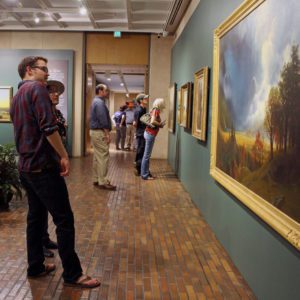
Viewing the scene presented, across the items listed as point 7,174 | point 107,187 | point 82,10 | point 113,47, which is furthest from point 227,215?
point 113,47

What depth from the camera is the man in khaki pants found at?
5.91m

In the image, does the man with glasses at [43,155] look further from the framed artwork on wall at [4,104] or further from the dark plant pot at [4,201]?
the framed artwork on wall at [4,104]

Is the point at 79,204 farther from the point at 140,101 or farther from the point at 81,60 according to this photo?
the point at 81,60

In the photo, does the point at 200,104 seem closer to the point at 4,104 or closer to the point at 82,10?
the point at 82,10

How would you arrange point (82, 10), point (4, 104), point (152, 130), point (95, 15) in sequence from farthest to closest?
point (4, 104) → point (95, 15) → point (82, 10) → point (152, 130)

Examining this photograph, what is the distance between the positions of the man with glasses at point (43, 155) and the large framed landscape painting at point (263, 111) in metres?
1.27

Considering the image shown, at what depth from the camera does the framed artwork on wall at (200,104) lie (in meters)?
4.58

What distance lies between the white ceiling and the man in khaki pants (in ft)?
7.69

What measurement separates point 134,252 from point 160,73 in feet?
24.5

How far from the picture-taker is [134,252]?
11.4ft

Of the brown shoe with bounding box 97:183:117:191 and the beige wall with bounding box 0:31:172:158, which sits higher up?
the beige wall with bounding box 0:31:172:158

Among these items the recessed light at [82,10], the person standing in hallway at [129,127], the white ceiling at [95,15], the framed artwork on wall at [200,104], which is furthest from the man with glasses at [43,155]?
the person standing in hallway at [129,127]

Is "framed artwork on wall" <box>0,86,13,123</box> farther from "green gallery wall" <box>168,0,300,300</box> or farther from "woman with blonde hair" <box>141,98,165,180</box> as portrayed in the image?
"green gallery wall" <box>168,0,300,300</box>

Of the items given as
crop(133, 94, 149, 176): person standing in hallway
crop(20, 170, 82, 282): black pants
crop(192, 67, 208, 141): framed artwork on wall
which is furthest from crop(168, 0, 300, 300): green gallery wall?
crop(20, 170, 82, 282): black pants
